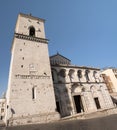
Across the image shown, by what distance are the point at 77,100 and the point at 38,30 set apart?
14827 mm

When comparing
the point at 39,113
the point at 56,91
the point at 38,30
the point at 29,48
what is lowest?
the point at 39,113

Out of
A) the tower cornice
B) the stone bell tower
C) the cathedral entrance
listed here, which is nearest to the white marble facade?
the cathedral entrance

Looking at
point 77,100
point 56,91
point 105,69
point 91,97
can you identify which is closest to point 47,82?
point 56,91

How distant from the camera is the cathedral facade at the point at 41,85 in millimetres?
13583

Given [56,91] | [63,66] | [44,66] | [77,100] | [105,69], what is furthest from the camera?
[105,69]

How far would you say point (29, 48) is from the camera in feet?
60.1

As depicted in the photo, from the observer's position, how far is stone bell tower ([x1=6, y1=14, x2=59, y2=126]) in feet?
43.0

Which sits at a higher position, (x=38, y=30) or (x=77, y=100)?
(x=38, y=30)

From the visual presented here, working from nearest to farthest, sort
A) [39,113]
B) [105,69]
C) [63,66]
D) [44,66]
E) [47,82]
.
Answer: [39,113] < [47,82] < [44,66] < [63,66] < [105,69]

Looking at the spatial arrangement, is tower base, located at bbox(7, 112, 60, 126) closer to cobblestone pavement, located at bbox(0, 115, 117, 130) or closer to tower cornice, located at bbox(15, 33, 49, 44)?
→ cobblestone pavement, located at bbox(0, 115, 117, 130)

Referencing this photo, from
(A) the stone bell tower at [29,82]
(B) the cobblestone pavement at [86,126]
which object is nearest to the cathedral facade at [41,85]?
(A) the stone bell tower at [29,82]

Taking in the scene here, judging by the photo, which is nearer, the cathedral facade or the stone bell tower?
the stone bell tower

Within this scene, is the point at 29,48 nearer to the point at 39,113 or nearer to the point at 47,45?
the point at 47,45

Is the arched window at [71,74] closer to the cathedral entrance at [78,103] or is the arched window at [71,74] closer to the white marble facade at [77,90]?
the white marble facade at [77,90]
